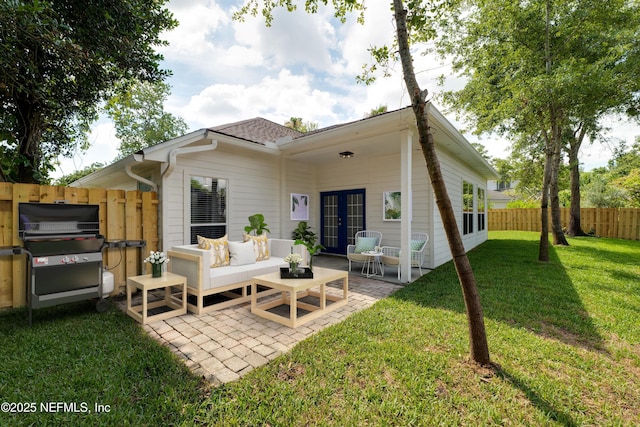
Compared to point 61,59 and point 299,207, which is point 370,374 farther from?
point 61,59

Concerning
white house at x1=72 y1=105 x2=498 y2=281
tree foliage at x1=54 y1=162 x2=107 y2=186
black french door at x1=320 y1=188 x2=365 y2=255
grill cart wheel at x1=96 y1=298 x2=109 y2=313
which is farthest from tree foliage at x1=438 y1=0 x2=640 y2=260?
tree foliage at x1=54 y1=162 x2=107 y2=186

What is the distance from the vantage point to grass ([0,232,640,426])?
1743 mm

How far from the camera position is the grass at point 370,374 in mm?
1743

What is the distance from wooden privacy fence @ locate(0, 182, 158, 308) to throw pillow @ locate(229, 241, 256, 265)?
1575 millimetres

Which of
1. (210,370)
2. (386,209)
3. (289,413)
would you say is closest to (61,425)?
(210,370)

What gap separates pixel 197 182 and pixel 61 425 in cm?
439

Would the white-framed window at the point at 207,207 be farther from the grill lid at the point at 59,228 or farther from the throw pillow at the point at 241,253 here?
the grill lid at the point at 59,228

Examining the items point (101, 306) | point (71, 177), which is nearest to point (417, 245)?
point (101, 306)

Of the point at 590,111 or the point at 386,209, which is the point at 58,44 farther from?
the point at 590,111

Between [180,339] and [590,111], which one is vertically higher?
[590,111]

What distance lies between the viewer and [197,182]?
547 cm

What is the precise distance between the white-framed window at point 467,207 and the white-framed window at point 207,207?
7414mm

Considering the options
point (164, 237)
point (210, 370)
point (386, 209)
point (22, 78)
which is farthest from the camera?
point (386, 209)

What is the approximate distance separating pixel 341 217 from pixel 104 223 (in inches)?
224
